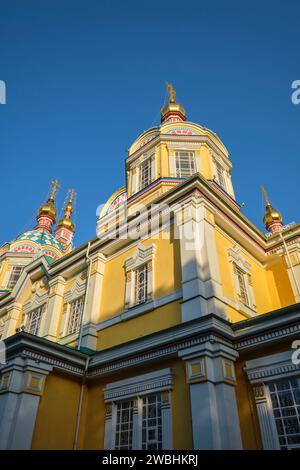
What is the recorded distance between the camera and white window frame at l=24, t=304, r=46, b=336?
13.5 meters

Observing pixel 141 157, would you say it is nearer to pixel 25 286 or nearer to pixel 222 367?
pixel 25 286

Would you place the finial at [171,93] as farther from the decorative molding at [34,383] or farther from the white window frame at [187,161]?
the decorative molding at [34,383]

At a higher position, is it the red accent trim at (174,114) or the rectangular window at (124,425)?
the red accent trim at (174,114)

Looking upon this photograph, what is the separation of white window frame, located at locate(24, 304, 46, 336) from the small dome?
9.90 m

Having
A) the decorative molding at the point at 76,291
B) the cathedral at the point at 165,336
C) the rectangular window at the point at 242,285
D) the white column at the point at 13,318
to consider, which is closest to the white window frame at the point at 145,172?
the cathedral at the point at 165,336

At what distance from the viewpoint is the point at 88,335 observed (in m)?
10.8

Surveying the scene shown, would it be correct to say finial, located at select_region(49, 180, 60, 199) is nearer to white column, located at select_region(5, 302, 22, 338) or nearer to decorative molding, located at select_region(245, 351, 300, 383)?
white column, located at select_region(5, 302, 22, 338)

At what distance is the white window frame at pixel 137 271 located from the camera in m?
10.3

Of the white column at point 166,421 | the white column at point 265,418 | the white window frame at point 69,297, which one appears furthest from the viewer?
the white window frame at point 69,297

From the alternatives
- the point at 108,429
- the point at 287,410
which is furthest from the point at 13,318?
the point at 287,410

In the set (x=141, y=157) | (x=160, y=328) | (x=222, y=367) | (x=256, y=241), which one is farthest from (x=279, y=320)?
(x=141, y=157)

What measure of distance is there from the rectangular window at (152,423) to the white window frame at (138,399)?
67mm

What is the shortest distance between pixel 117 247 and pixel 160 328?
378 cm

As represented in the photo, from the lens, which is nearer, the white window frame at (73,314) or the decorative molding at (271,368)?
the decorative molding at (271,368)
